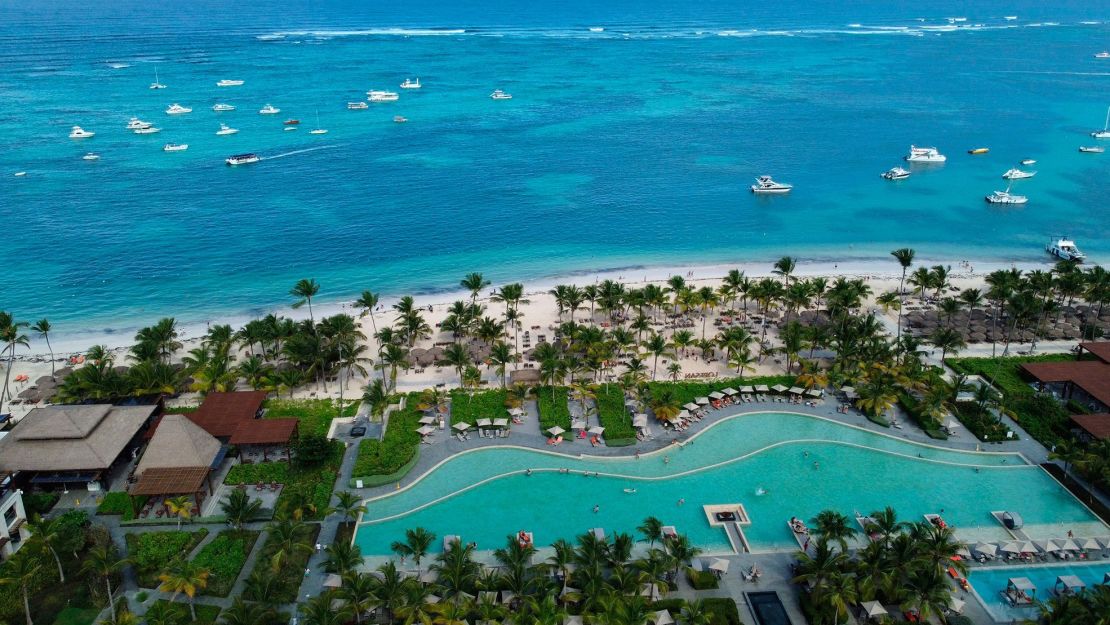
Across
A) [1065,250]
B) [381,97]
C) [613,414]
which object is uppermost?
[381,97]

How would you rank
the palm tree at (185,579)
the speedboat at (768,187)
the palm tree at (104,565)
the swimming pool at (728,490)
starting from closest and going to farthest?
the palm tree at (185,579)
the palm tree at (104,565)
the swimming pool at (728,490)
the speedboat at (768,187)

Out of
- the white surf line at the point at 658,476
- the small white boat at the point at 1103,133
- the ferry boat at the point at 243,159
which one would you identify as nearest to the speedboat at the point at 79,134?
the ferry boat at the point at 243,159

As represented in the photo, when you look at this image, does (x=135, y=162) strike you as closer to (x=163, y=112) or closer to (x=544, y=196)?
(x=163, y=112)

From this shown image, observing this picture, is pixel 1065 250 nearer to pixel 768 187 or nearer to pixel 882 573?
pixel 768 187

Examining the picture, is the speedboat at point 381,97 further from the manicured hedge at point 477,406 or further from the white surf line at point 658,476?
the white surf line at point 658,476

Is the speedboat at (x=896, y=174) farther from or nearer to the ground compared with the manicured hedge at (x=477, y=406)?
farther from the ground

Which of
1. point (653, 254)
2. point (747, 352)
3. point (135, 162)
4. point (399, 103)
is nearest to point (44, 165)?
point (135, 162)

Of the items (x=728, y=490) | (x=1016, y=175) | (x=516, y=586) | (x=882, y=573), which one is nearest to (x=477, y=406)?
(x=728, y=490)
